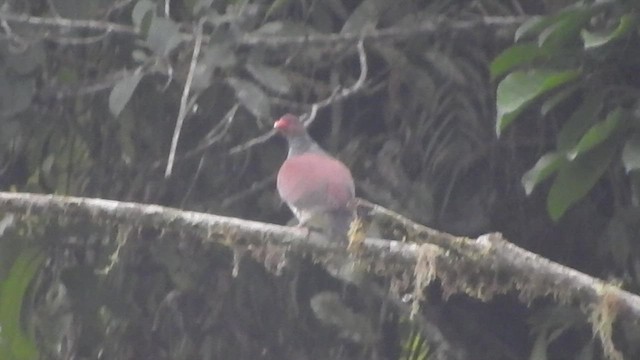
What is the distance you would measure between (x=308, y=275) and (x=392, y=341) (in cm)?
30

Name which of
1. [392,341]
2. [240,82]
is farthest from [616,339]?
[240,82]

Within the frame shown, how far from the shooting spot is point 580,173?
2625 mm

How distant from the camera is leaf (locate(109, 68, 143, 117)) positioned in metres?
3.02

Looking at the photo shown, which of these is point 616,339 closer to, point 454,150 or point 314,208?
point 454,150

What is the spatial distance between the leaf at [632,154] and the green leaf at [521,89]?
7.2 inches

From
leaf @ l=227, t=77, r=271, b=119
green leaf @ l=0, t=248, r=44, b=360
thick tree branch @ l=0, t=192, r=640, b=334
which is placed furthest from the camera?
green leaf @ l=0, t=248, r=44, b=360

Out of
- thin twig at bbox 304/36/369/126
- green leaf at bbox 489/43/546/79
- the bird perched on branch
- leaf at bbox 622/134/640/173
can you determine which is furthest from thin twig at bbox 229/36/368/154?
leaf at bbox 622/134/640/173

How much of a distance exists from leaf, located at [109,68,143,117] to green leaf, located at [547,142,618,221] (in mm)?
1057

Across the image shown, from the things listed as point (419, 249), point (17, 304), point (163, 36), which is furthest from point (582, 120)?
point (17, 304)

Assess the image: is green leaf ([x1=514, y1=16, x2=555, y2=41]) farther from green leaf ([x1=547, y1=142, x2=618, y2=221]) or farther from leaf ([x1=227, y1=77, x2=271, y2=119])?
leaf ([x1=227, y1=77, x2=271, y2=119])

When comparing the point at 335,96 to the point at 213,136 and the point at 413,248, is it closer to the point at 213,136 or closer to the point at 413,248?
the point at 213,136

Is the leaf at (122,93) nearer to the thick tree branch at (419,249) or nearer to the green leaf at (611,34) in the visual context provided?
the thick tree branch at (419,249)

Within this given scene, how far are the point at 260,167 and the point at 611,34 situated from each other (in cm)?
125

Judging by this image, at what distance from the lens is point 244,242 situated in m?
2.46
